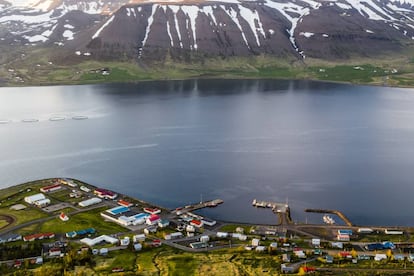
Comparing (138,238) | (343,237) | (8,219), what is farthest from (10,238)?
(343,237)

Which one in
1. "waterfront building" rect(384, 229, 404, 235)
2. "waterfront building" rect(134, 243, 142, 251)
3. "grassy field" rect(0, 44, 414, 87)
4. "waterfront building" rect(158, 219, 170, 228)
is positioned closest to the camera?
"waterfront building" rect(134, 243, 142, 251)

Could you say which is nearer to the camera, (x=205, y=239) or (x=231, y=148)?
(x=205, y=239)

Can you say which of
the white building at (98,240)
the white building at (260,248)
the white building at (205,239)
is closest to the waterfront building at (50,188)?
the white building at (98,240)

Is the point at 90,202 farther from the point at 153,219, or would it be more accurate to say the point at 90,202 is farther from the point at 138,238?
the point at 138,238

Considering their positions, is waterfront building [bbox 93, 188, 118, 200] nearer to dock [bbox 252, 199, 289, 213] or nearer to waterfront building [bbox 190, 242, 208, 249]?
waterfront building [bbox 190, 242, 208, 249]

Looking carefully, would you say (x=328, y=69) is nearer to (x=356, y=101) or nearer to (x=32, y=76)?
(x=356, y=101)

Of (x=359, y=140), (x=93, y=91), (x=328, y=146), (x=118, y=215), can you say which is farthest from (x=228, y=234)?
(x=93, y=91)

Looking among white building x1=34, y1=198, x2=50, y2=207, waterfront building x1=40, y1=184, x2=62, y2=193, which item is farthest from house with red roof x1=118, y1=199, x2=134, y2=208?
waterfront building x1=40, y1=184, x2=62, y2=193
